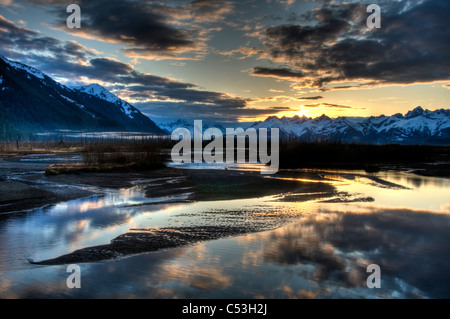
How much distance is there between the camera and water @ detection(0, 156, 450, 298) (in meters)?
7.52

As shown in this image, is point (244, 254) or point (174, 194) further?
point (174, 194)

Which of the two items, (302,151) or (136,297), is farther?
(302,151)

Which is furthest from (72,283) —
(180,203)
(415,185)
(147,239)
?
(415,185)

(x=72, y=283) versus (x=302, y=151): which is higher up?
(x=302, y=151)

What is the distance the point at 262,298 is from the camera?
718cm

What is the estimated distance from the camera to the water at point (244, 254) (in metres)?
7.52

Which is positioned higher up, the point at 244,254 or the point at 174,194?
the point at 174,194

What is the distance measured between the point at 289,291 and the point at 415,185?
23.6 m

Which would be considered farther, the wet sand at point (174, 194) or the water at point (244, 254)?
the wet sand at point (174, 194)

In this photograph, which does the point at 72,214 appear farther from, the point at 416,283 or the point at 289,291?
the point at 416,283

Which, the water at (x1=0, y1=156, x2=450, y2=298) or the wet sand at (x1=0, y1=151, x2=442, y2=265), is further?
the wet sand at (x1=0, y1=151, x2=442, y2=265)

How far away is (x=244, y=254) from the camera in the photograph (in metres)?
9.74
